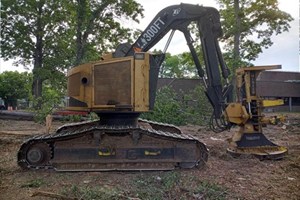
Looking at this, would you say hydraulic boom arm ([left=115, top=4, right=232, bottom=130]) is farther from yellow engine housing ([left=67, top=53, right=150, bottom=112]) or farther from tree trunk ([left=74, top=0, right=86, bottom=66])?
tree trunk ([left=74, top=0, right=86, bottom=66])

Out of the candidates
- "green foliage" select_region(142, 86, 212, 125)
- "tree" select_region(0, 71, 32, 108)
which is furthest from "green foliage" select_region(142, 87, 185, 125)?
"tree" select_region(0, 71, 32, 108)

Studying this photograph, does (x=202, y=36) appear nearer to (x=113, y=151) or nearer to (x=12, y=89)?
(x=113, y=151)

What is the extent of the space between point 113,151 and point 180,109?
10562 mm

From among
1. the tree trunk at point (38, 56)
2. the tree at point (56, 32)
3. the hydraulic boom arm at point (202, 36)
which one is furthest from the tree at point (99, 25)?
the hydraulic boom arm at point (202, 36)

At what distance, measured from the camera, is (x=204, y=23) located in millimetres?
7988

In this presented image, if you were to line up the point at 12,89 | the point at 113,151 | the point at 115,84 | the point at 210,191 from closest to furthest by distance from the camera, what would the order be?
1. the point at 210,191
2. the point at 113,151
3. the point at 115,84
4. the point at 12,89

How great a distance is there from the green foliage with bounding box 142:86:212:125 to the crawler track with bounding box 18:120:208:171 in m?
8.72

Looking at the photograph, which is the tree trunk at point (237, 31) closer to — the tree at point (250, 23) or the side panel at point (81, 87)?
the tree at point (250, 23)

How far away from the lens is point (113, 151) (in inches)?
248

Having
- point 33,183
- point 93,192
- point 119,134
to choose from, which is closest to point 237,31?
point 119,134

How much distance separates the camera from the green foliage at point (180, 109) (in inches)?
611

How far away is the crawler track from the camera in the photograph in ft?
20.6

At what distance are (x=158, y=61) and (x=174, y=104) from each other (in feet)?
29.8

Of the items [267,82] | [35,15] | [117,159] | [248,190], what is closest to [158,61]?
[117,159]
